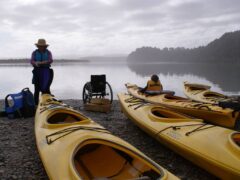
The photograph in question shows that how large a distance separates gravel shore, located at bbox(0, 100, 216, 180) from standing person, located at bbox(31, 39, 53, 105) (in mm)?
1424

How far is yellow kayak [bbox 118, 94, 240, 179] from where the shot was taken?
3768mm

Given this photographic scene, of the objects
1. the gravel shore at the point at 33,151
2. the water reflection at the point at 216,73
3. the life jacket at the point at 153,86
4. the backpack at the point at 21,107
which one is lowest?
the water reflection at the point at 216,73

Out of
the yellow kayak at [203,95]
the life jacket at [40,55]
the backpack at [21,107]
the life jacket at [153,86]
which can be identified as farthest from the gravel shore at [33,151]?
the yellow kayak at [203,95]

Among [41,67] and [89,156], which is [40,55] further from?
[89,156]

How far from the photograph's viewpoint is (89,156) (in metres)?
4.14

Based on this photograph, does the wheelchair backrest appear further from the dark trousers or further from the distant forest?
the distant forest

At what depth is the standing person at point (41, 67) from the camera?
8.41 metres

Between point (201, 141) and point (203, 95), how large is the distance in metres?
5.10

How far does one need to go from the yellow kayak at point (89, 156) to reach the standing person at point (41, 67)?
4.05 metres

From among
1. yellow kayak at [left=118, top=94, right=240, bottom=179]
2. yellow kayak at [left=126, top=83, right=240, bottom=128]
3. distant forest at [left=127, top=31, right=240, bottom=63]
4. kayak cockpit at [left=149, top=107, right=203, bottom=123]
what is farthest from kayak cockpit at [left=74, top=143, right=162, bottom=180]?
distant forest at [left=127, top=31, right=240, bottom=63]

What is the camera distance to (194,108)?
269 inches

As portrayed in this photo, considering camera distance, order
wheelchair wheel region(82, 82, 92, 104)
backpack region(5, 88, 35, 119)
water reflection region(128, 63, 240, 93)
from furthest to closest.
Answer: water reflection region(128, 63, 240, 93) < wheelchair wheel region(82, 82, 92, 104) < backpack region(5, 88, 35, 119)

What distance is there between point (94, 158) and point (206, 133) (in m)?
1.91

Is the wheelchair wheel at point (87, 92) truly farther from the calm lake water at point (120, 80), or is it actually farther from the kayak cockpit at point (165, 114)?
the calm lake water at point (120, 80)
